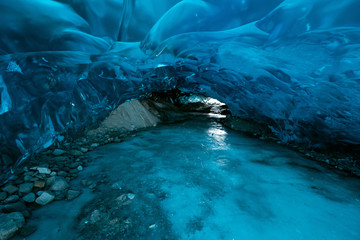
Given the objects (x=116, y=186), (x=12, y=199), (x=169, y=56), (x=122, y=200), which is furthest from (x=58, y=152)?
(x=169, y=56)

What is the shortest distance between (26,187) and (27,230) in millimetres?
522

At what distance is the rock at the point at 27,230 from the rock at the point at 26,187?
44 cm

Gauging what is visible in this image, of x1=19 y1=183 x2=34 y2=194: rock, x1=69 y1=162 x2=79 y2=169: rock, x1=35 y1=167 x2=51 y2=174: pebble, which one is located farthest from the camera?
x1=69 y1=162 x2=79 y2=169: rock

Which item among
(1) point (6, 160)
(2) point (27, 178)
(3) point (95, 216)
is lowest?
(3) point (95, 216)

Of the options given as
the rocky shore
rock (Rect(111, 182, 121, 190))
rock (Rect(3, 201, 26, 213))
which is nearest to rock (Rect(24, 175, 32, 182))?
the rocky shore

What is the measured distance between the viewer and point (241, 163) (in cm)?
235

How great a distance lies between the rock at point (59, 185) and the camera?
156 cm

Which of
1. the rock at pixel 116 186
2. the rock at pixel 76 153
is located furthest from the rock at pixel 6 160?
the rock at pixel 116 186

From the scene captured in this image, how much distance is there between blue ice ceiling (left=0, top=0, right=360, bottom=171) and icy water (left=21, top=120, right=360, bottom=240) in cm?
92

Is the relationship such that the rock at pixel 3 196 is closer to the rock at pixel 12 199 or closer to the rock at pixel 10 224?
the rock at pixel 12 199

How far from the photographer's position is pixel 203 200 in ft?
5.03

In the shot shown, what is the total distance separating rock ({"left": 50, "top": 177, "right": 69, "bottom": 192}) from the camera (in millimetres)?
1560

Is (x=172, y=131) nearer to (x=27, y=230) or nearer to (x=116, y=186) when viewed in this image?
A: (x=116, y=186)

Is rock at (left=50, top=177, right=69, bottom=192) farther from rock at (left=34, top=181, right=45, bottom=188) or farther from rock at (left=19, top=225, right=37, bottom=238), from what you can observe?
rock at (left=19, top=225, right=37, bottom=238)
